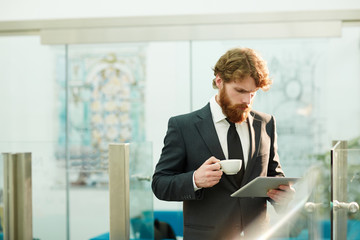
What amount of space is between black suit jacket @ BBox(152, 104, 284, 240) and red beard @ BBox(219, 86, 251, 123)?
0.26ft

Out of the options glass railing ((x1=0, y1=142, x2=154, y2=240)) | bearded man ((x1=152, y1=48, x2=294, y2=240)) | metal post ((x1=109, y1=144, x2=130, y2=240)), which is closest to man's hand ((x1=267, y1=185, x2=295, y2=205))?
bearded man ((x1=152, y1=48, x2=294, y2=240))

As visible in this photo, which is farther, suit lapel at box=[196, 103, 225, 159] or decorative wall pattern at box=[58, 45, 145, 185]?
decorative wall pattern at box=[58, 45, 145, 185]

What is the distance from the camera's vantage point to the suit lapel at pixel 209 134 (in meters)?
2.14

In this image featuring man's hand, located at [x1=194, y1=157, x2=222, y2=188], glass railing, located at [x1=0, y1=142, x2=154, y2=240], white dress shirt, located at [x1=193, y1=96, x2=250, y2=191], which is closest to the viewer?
man's hand, located at [x1=194, y1=157, x2=222, y2=188]

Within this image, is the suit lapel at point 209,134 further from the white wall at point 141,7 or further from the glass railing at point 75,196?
the white wall at point 141,7

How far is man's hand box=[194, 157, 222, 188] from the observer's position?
6.41 ft

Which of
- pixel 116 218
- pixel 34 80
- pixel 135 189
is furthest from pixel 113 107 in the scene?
pixel 116 218

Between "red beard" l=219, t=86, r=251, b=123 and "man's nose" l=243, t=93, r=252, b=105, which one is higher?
"man's nose" l=243, t=93, r=252, b=105

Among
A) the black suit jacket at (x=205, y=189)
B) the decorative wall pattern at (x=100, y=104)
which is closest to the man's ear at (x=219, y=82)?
the black suit jacket at (x=205, y=189)

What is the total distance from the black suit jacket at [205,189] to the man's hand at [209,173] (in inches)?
3.5

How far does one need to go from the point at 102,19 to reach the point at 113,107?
0.78 m

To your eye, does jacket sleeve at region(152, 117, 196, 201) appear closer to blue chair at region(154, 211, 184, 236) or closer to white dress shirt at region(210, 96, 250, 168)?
white dress shirt at region(210, 96, 250, 168)

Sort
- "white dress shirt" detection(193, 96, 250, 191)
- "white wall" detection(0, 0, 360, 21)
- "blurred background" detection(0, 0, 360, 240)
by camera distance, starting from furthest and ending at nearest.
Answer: "white wall" detection(0, 0, 360, 21), "blurred background" detection(0, 0, 360, 240), "white dress shirt" detection(193, 96, 250, 191)

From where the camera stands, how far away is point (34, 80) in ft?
15.3
